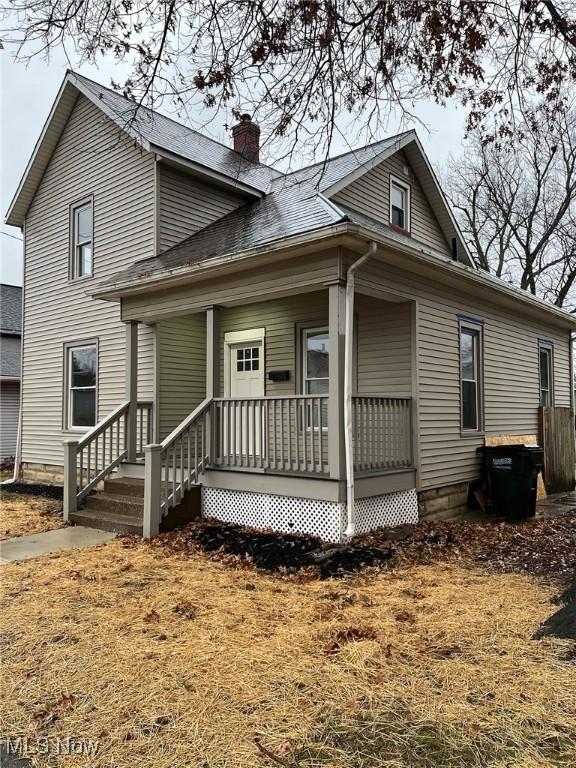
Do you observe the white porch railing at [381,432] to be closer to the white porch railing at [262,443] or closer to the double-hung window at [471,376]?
the white porch railing at [262,443]

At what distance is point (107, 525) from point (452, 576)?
4.61 meters

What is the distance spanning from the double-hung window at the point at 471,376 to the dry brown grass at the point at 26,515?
659 centimetres

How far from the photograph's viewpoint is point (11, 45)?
425cm

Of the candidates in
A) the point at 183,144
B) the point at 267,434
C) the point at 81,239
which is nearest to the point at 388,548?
the point at 267,434

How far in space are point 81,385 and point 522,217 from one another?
22016 millimetres

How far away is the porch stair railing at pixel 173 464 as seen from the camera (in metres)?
7.23

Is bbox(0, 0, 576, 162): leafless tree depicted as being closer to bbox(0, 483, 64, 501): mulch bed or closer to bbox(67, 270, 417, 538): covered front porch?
bbox(67, 270, 417, 538): covered front porch

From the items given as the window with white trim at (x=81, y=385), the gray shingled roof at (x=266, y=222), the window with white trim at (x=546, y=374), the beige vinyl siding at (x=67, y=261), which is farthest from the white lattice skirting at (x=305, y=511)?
the window with white trim at (x=546, y=374)

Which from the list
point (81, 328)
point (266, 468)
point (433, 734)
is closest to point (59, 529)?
point (266, 468)

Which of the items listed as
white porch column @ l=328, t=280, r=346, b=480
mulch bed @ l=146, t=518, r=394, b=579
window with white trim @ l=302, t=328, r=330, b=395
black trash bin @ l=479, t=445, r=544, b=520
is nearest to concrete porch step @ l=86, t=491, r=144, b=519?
mulch bed @ l=146, t=518, r=394, b=579

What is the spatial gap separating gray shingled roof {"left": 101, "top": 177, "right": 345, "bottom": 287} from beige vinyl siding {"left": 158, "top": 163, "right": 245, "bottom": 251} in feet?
0.58

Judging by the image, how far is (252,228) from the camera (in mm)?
8758

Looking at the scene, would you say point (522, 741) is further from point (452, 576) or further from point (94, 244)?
point (94, 244)

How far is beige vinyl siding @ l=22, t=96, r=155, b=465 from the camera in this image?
10641 millimetres
